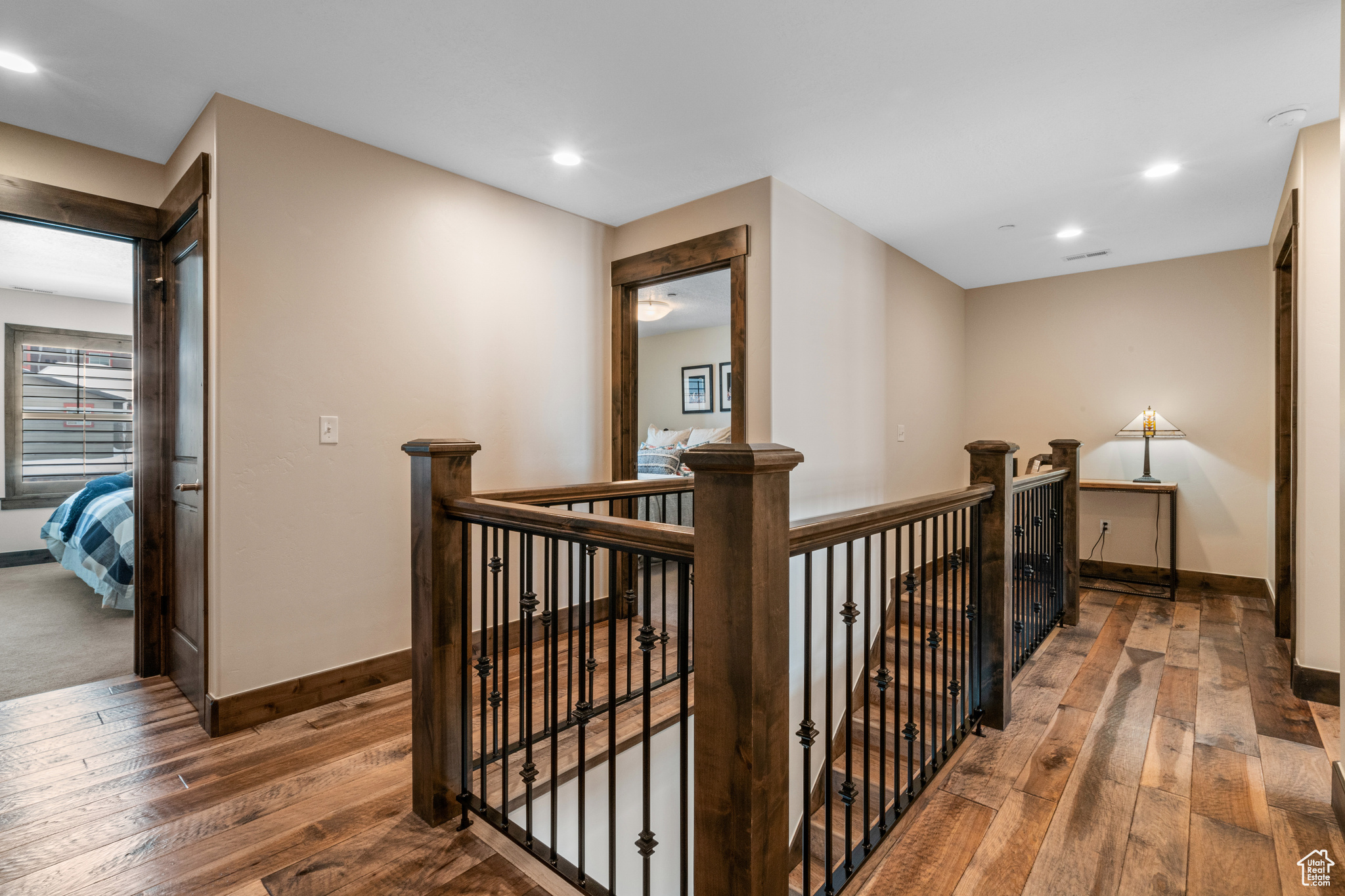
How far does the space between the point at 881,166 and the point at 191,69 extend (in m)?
2.75

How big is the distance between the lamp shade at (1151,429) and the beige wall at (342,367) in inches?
162

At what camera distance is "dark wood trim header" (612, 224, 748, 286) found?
313cm

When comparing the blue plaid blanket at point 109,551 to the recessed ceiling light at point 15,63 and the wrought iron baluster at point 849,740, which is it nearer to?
the recessed ceiling light at point 15,63

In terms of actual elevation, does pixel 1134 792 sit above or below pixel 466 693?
below

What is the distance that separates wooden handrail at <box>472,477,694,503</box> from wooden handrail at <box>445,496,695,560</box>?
6.3 inches

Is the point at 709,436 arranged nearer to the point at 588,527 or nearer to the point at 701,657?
the point at 588,527

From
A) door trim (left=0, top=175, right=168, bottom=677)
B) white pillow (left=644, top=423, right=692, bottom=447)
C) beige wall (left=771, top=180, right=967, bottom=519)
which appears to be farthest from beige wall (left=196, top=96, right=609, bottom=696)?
white pillow (left=644, top=423, right=692, bottom=447)

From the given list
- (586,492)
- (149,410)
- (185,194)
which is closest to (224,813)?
(586,492)

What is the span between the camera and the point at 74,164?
258cm

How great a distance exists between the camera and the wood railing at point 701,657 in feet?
3.52

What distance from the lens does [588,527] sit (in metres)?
1.39

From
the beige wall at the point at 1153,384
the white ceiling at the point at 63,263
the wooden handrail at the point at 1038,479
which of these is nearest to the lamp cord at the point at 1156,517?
the beige wall at the point at 1153,384

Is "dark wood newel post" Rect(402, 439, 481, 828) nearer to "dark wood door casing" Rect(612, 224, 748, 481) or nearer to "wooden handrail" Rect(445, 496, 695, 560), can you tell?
"wooden handrail" Rect(445, 496, 695, 560)

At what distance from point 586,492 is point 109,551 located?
3.38 meters
